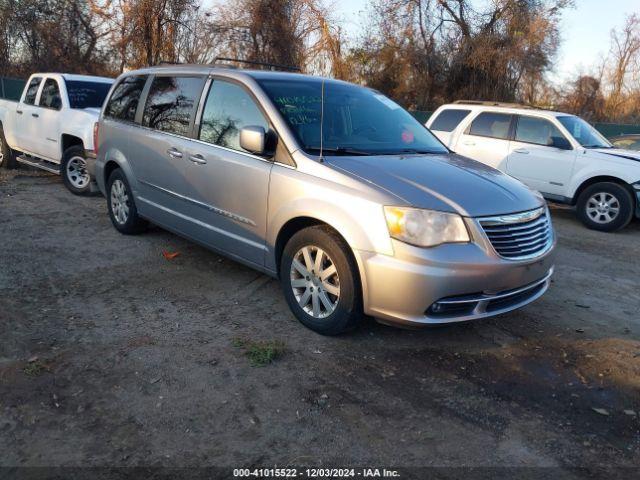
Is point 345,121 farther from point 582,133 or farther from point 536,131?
point 582,133

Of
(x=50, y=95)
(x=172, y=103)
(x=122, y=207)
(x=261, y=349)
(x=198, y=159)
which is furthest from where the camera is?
(x=50, y=95)

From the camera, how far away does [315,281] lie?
404 cm

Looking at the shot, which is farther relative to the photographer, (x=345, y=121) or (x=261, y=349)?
(x=345, y=121)

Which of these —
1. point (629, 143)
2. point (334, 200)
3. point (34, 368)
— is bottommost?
point (34, 368)

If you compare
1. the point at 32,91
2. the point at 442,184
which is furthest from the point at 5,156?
the point at 442,184

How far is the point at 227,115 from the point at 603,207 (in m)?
6.34

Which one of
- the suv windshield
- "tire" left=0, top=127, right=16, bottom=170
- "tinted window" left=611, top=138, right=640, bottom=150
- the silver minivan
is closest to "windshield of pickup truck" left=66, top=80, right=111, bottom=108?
"tire" left=0, top=127, right=16, bottom=170

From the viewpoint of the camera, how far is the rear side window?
397 inches

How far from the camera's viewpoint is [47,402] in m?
3.12

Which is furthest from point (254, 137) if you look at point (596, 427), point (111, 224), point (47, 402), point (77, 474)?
point (111, 224)

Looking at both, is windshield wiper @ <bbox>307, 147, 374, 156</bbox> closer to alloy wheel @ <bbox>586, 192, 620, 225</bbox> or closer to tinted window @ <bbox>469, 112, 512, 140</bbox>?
alloy wheel @ <bbox>586, 192, 620, 225</bbox>

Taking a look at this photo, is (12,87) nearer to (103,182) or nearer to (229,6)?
(229,6)

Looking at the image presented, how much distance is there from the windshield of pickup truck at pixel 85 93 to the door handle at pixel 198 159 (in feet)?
15.4

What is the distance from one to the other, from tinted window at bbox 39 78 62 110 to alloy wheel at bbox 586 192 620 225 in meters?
8.20
